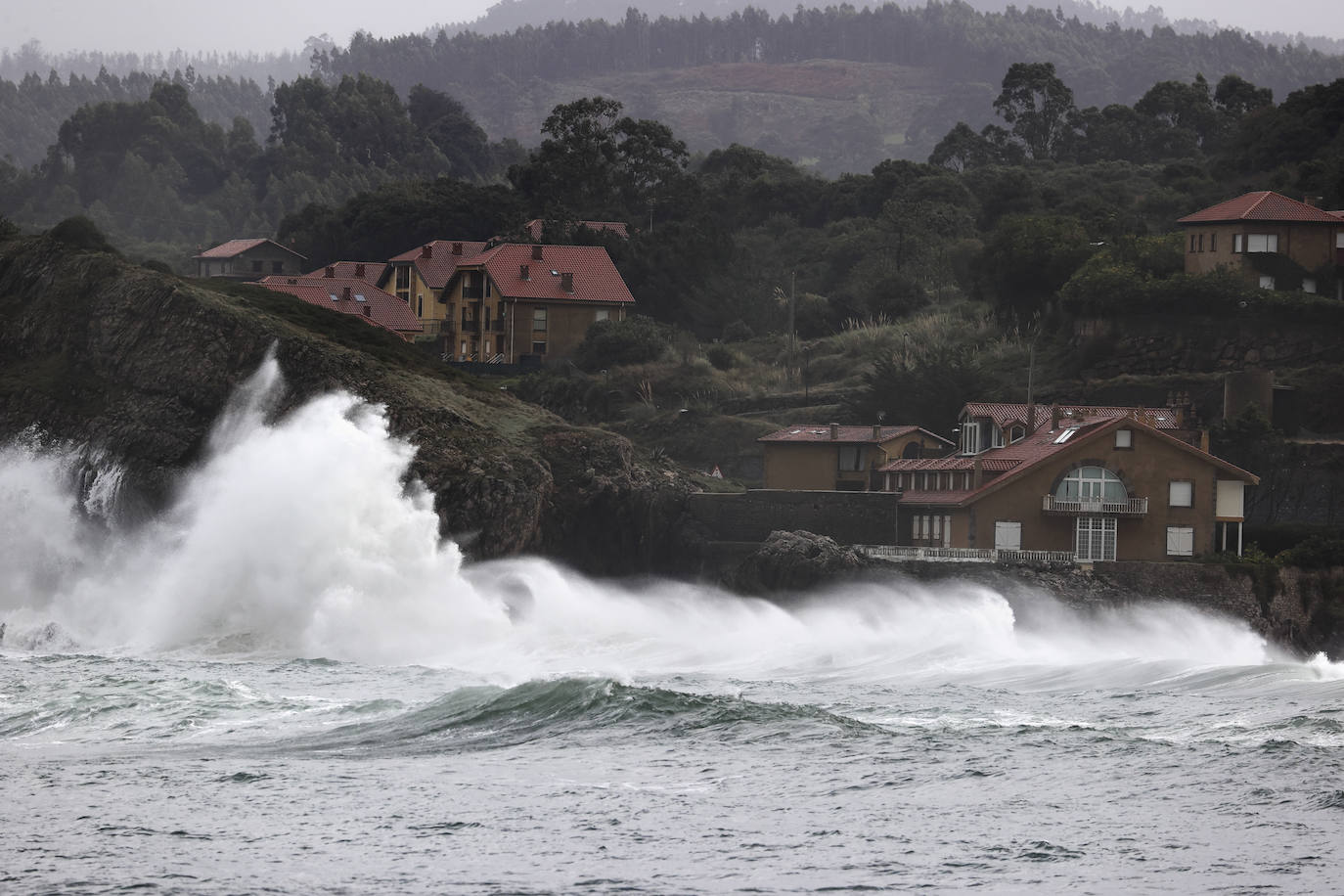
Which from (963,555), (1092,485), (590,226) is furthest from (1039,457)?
(590,226)

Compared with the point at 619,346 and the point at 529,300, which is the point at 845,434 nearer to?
the point at 619,346

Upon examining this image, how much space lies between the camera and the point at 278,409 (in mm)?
50812

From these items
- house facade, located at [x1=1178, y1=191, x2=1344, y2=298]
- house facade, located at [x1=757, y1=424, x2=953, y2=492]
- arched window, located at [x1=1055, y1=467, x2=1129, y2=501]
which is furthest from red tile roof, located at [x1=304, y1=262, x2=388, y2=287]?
arched window, located at [x1=1055, y1=467, x2=1129, y2=501]

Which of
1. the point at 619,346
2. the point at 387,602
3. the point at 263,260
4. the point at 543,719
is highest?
the point at 263,260

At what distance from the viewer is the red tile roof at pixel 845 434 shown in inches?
2366

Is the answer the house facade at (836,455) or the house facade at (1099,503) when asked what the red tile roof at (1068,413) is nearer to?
the house facade at (836,455)

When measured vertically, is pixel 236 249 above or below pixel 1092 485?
above

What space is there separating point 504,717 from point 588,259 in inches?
2165

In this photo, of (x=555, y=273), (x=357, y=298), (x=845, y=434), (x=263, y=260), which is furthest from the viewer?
(x=263, y=260)

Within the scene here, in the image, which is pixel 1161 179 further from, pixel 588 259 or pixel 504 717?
pixel 504 717

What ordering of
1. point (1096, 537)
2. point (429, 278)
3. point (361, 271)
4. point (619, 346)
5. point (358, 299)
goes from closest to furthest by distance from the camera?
point (1096, 537)
point (619, 346)
point (358, 299)
point (429, 278)
point (361, 271)

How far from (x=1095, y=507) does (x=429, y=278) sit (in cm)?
4158

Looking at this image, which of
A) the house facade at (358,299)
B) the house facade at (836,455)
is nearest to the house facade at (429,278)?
the house facade at (358,299)

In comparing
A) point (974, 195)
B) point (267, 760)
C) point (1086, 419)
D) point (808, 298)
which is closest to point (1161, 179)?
point (974, 195)
